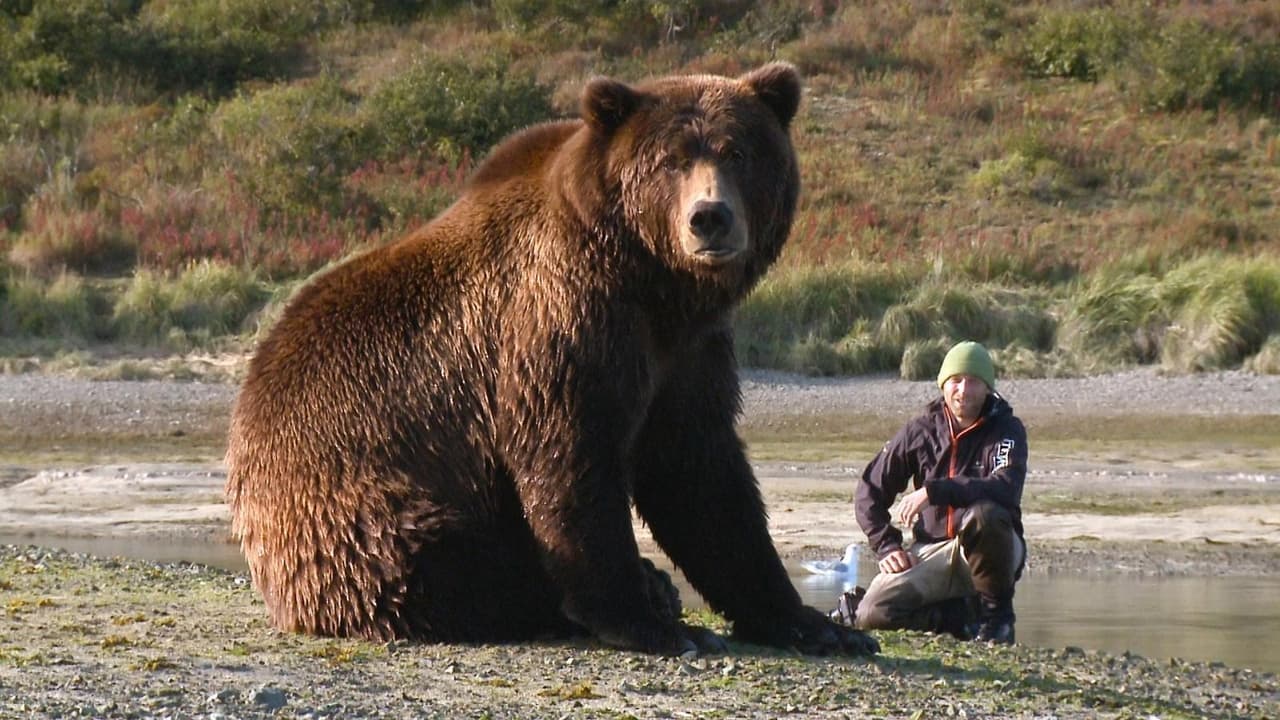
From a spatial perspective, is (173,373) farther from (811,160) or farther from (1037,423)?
(811,160)

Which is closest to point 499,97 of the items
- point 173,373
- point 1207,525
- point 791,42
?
point 791,42

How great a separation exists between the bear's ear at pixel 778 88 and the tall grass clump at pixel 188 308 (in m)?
14.2

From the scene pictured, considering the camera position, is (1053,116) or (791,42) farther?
(791,42)

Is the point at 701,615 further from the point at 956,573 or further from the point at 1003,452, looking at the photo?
the point at 1003,452

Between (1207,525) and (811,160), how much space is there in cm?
1543

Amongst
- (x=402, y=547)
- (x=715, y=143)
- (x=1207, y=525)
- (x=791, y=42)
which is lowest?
(x=1207, y=525)

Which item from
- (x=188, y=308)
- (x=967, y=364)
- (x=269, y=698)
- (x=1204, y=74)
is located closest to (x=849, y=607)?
(x=967, y=364)

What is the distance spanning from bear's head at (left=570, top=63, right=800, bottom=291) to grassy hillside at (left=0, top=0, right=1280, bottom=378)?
493 inches

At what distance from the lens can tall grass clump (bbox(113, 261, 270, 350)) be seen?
20344 millimetres

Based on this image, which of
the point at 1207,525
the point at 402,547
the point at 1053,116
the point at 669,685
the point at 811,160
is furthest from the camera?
the point at 1053,116

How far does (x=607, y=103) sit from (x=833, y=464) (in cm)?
938

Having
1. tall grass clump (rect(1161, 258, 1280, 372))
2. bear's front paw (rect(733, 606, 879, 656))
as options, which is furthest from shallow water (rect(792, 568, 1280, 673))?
tall grass clump (rect(1161, 258, 1280, 372))

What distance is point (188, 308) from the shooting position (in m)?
20.7

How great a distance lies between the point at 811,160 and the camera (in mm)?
27719
